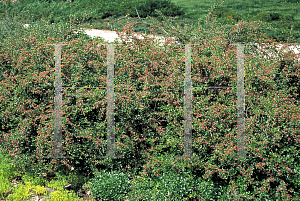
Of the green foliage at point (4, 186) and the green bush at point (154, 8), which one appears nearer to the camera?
the green foliage at point (4, 186)

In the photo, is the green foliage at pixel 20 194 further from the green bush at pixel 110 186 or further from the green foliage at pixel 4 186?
the green bush at pixel 110 186

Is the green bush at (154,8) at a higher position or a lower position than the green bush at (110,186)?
higher

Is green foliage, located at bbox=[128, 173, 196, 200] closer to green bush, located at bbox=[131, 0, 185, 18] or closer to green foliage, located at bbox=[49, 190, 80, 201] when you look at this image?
green foliage, located at bbox=[49, 190, 80, 201]

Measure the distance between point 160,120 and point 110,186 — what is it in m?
1.00

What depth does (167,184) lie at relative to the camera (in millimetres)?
3391

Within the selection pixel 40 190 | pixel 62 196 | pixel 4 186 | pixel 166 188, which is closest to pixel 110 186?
pixel 62 196

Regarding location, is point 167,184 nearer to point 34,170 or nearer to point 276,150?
point 276,150

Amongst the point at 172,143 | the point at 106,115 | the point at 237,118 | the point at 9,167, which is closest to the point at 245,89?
the point at 237,118

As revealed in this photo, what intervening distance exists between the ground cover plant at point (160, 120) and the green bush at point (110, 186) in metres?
0.06

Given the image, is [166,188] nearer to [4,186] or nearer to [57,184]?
[57,184]

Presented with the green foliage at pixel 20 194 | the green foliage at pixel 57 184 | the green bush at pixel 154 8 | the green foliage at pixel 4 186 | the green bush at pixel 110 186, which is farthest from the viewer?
the green bush at pixel 154 8

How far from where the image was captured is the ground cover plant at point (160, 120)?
3312 mm

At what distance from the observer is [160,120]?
381 cm

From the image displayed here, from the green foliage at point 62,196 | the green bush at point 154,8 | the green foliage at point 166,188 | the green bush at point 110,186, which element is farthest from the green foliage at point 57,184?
the green bush at point 154,8
